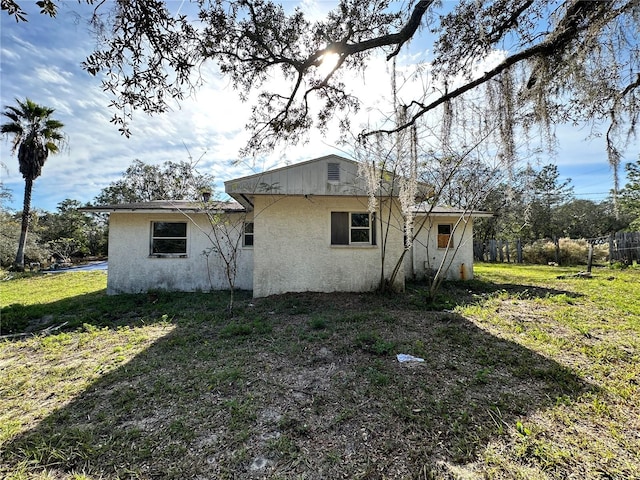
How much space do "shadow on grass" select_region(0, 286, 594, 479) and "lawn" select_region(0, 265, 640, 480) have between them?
2cm

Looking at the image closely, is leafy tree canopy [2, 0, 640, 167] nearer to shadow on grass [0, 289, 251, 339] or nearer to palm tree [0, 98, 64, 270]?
shadow on grass [0, 289, 251, 339]

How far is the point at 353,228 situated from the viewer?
804 centimetres

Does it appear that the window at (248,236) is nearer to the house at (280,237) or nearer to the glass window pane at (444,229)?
the house at (280,237)

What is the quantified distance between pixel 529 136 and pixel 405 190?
2.19m

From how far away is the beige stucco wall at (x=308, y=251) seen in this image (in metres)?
7.66

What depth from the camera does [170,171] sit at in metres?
26.1

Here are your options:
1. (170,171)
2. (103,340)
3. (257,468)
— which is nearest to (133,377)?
(103,340)

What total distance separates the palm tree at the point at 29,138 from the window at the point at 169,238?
1131 cm

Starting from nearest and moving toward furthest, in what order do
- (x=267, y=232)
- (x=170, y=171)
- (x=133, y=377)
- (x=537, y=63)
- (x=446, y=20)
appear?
(x=537, y=63), (x=133, y=377), (x=446, y=20), (x=267, y=232), (x=170, y=171)

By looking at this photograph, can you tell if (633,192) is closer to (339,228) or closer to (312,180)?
(339,228)

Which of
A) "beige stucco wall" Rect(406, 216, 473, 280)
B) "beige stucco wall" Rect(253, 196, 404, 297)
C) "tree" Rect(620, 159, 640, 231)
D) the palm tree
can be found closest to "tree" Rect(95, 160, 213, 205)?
the palm tree

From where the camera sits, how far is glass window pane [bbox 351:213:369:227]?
317 inches

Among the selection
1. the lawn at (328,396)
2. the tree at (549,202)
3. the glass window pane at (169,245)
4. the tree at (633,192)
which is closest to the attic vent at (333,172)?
the lawn at (328,396)

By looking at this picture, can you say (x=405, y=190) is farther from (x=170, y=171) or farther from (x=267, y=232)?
(x=170, y=171)
